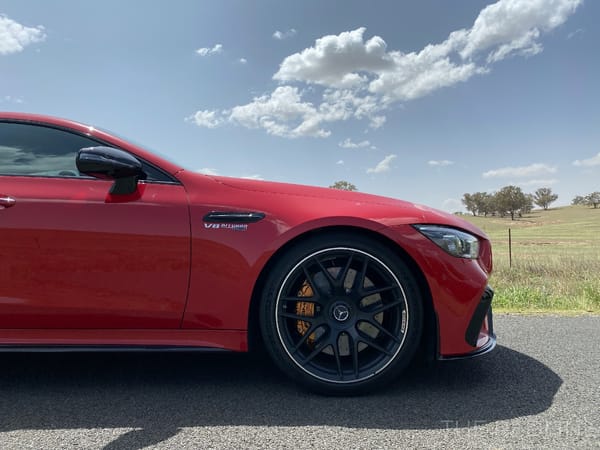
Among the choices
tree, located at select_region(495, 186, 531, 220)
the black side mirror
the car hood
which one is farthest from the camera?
tree, located at select_region(495, 186, 531, 220)

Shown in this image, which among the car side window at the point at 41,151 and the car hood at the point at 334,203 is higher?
the car side window at the point at 41,151

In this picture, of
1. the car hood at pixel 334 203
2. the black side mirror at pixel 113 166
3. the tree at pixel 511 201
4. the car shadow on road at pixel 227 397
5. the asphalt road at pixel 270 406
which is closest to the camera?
the asphalt road at pixel 270 406

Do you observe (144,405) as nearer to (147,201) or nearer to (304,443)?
(304,443)

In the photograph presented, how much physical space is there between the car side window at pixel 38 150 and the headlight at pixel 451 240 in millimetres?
1837

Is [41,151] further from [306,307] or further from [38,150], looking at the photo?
[306,307]

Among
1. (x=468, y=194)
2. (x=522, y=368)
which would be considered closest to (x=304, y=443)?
(x=522, y=368)

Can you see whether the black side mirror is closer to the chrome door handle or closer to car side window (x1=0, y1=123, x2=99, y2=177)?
car side window (x1=0, y1=123, x2=99, y2=177)

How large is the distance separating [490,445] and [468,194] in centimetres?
11026

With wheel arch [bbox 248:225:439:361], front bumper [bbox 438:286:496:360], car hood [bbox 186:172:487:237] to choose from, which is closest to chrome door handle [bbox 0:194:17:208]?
car hood [bbox 186:172:487:237]

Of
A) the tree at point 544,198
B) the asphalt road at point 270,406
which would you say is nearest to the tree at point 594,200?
the tree at point 544,198

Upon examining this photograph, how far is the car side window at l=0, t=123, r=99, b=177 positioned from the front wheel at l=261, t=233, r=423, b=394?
1267 millimetres

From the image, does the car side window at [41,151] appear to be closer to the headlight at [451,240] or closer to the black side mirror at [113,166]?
the black side mirror at [113,166]

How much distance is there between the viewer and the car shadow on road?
187 cm

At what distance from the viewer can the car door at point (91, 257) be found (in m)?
2.09
